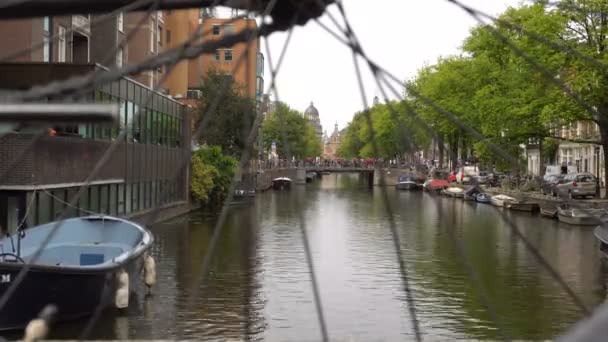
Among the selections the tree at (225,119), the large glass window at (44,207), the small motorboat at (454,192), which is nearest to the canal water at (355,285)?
the large glass window at (44,207)

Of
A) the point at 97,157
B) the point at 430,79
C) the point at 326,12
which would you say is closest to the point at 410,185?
the point at 430,79

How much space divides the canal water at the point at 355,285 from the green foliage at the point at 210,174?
777 cm

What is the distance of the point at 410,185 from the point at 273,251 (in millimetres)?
54199

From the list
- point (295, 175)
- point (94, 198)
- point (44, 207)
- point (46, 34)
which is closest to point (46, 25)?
point (46, 34)

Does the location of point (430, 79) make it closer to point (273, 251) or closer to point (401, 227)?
point (401, 227)

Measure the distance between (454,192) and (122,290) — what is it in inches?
1871

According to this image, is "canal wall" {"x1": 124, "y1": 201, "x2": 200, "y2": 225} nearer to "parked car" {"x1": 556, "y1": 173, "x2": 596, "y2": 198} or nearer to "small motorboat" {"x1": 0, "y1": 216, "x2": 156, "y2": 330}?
"small motorboat" {"x1": 0, "y1": 216, "x2": 156, "y2": 330}

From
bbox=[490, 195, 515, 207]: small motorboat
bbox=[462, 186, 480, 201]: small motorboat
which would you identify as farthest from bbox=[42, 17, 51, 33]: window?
bbox=[462, 186, 480, 201]: small motorboat

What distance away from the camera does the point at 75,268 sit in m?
14.4

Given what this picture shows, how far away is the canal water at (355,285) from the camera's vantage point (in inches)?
591

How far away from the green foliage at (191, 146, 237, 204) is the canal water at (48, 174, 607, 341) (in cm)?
777

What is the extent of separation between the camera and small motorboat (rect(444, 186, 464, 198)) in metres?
60.5

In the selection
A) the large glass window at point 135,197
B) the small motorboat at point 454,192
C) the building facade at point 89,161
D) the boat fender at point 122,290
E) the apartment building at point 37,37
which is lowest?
the boat fender at point 122,290

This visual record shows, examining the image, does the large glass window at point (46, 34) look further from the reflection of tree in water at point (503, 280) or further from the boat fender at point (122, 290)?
the boat fender at point (122, 290)
